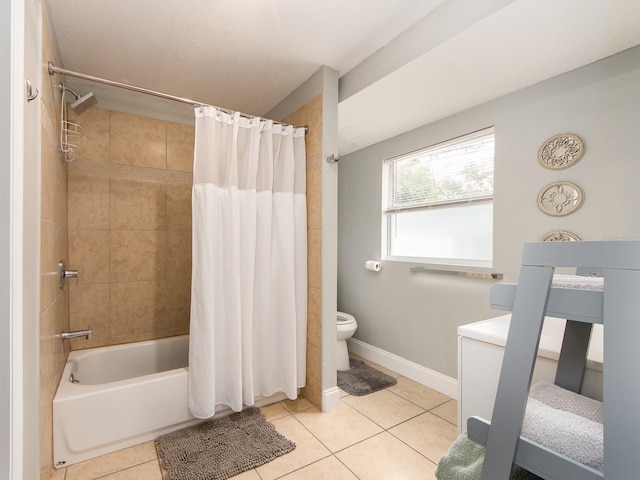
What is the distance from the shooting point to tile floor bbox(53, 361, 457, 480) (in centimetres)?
150

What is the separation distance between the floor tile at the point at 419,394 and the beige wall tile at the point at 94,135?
284 cm

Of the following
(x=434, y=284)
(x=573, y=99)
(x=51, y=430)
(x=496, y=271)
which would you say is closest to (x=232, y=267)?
(x=51, y=430)

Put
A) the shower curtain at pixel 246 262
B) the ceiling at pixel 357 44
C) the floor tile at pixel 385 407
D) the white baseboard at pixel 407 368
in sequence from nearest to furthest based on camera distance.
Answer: the ceiling at pixel 357 44 < the shower curtain at pixel 246 262 < the floor tile at pixel 385 407 < the white baseboard at pixel 407 368

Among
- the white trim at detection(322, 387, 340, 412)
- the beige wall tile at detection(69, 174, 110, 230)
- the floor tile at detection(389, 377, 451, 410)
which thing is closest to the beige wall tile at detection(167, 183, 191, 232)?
the beige wall tile at detection(69, 174, 110, 230)

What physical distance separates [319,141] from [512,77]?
1.20 m

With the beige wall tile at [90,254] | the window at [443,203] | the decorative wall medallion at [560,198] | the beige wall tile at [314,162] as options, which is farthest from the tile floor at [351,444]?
the beige wall tile at [314,162]

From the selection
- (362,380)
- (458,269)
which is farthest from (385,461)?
(458,269)

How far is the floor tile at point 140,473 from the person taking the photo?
4.81 feet

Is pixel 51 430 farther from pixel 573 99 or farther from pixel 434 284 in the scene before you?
pixel 573 99

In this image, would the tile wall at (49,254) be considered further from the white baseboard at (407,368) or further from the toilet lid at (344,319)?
the white baseboard at (407,368)

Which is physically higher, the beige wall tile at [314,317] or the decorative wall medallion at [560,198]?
the decorative wall medallion at [560,198]

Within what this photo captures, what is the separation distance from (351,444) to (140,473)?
107cm

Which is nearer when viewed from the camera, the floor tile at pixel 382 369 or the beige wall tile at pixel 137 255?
the beige wall tile at pixel 137 255

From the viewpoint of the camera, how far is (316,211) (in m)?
2.12
